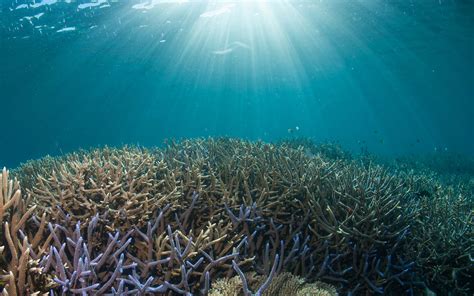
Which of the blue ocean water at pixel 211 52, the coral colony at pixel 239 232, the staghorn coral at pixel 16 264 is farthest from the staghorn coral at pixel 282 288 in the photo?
the blue ocean water at pixel 211 52

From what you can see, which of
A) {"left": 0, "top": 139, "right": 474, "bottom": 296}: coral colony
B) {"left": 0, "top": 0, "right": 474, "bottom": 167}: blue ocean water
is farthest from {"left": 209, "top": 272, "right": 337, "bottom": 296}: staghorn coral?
{"left": 0, "top": 0, "right": 474, "bottom": 167}: blue ocean water

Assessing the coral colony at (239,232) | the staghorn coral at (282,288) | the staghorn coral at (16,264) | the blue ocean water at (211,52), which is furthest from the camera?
the blue ocean water at (211,52)

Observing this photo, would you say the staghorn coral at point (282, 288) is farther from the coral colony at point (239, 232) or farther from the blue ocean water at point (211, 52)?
the blue ocean water at point (211, 52)

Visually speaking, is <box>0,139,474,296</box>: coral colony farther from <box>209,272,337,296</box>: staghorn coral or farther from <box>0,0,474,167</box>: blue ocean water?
<box>0,0,474,167</box>: blue ocean water

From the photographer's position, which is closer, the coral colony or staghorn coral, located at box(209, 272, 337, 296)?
staghorn coral, located at box(209, 272, 337, 296)

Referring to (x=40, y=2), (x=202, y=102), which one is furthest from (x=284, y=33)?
(x=202, y=102)

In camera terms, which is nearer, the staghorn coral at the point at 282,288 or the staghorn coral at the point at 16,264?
the staghorn coral at the point at 16,264

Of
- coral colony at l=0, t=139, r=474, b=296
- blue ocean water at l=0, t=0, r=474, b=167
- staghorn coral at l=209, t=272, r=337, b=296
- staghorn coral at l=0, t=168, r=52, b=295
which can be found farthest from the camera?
blue ocean water at l=0, t=0, r=474, b=167

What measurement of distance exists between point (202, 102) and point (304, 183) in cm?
8292

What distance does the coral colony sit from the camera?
321 cm

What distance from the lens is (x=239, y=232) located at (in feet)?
13.6

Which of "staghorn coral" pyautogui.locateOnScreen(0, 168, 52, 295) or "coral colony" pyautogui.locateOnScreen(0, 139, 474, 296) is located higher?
"staghorn coral" pyautogui.locateOnScreen(0, 168, 52, 295)

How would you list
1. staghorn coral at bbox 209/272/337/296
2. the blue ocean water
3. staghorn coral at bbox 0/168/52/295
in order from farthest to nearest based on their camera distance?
the blue ocean water → staghorn coral at bbox 209/272/337/296 → staghorn coral at bbox 0/168/52/295

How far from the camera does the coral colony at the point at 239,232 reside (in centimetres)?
321
